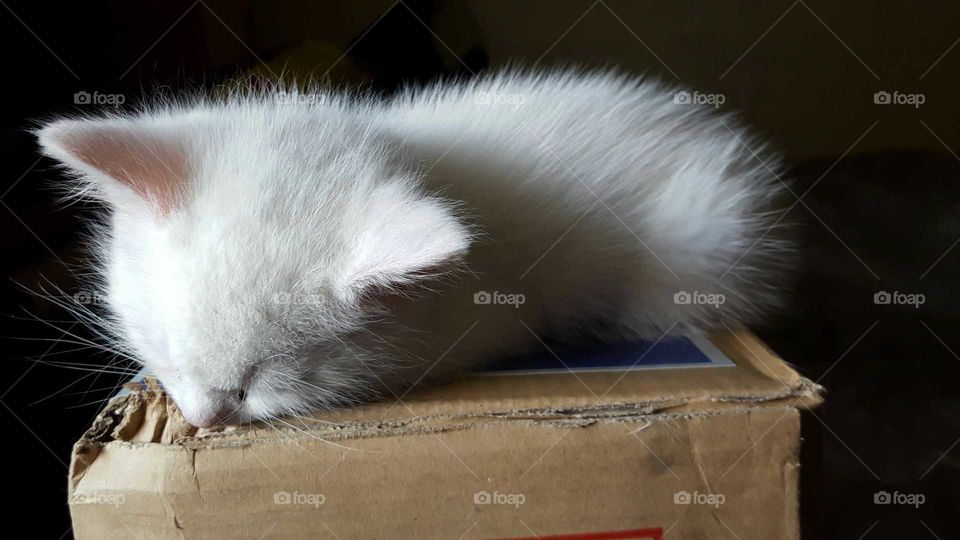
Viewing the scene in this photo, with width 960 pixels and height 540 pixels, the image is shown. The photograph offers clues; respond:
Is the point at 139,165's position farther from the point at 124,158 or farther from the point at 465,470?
the point at 465,470

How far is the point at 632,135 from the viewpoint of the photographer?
1.09 metres

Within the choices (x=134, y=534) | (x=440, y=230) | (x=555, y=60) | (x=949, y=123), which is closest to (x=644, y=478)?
(x=440, y=230)

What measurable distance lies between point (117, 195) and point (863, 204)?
160 centimetres

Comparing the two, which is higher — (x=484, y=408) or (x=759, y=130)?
(x=759, y=130)

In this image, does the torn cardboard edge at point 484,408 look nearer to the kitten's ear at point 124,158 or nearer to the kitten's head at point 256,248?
the kitten's head at point 256,248

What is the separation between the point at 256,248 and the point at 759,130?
135 centimetres

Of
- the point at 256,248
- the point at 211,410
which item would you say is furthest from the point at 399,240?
the point at 211,410

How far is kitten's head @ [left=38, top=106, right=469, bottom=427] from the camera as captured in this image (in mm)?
717

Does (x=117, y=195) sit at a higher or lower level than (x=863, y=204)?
lower

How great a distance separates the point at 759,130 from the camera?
1.70 m

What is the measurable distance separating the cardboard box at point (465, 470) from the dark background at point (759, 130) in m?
0.36

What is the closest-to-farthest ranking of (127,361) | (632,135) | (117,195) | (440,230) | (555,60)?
(440,230) < (117,195) < (127,361) < (632,135) < (555,60)

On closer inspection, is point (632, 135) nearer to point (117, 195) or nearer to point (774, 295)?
point (774, 295)

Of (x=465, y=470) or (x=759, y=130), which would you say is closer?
(x=465, y=470)
